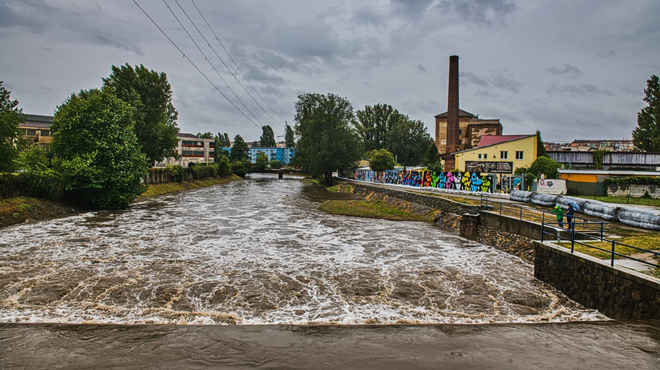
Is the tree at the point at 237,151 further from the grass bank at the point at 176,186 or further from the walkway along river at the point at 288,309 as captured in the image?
the walkway along river at the point at 288,309

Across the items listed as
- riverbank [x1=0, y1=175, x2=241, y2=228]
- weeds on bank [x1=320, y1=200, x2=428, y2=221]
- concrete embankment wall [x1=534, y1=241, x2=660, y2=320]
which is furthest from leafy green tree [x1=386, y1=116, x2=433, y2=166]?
concrete embankment wall [x1=534, y1=241, x2=660, y2=320]

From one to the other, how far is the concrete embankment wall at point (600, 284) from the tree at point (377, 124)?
102 metres

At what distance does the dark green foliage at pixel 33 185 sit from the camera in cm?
2613

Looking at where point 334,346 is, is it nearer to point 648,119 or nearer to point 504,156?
point 504,156

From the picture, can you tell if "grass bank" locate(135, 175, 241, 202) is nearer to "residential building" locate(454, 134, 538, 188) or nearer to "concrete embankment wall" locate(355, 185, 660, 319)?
"concrete embankment wall" locate(355, 185, 660, 319)

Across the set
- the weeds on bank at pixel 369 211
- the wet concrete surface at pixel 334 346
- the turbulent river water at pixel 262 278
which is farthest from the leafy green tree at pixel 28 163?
the wet concrete surface at pixel 334 346

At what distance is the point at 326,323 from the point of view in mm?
9734

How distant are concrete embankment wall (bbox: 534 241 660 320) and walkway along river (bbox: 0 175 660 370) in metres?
0.37

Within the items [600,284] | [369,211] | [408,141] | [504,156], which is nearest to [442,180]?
[504,156]

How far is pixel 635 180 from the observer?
102 ft

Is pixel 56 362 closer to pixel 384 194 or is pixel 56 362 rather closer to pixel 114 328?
pixel 114 328

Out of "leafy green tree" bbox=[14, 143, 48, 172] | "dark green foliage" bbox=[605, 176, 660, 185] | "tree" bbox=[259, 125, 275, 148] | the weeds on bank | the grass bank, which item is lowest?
the weeds on bank

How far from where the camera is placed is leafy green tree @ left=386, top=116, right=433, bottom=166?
104m

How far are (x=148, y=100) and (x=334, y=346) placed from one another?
189 feet
